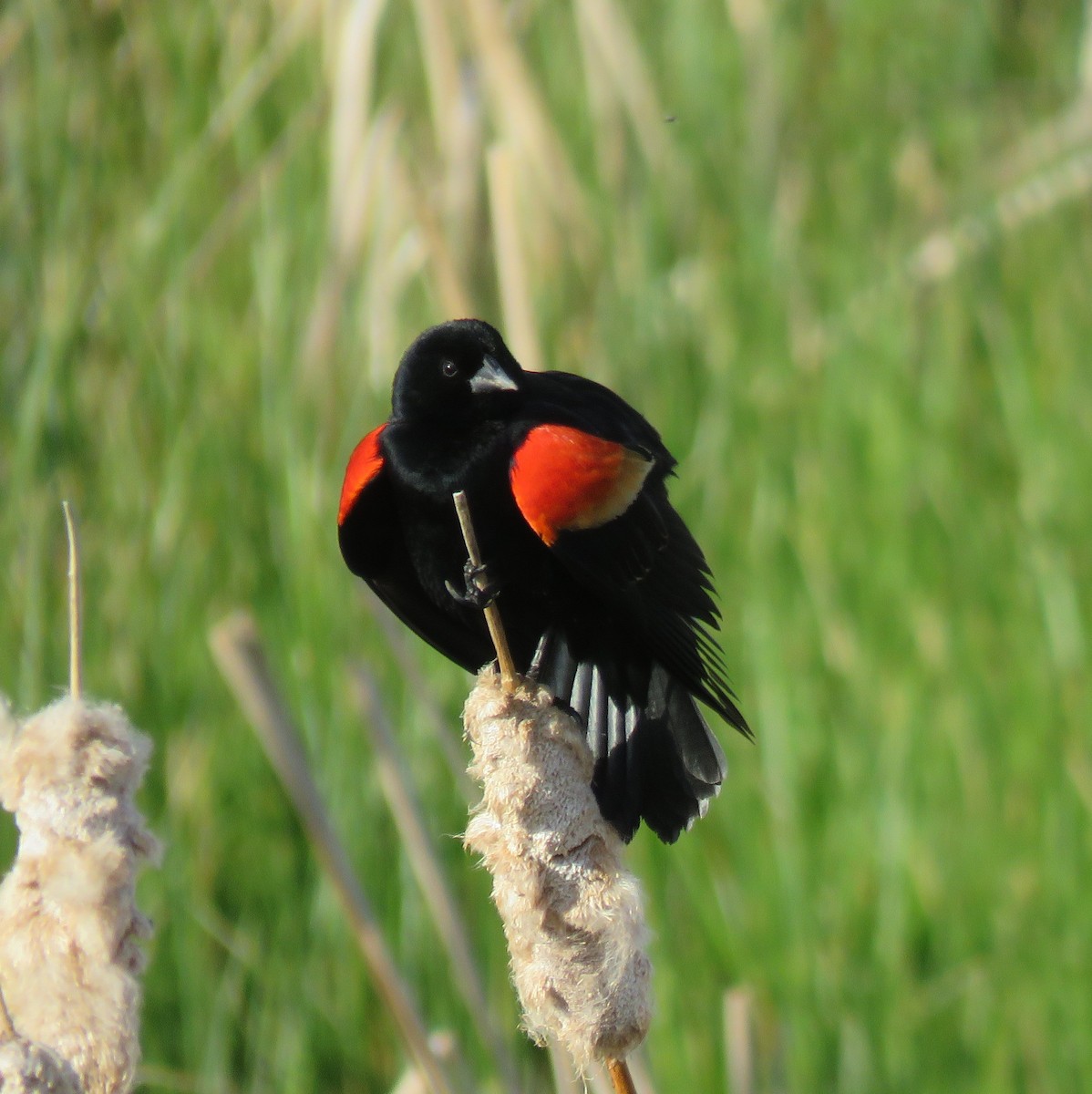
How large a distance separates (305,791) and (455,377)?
1.55ft

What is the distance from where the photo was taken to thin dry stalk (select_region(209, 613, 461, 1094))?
3.71 feet

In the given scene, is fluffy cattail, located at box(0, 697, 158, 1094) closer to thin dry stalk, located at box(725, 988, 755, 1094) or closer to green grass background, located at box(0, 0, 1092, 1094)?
thin dry stalk, located at box(725, 988, 755, 1094)

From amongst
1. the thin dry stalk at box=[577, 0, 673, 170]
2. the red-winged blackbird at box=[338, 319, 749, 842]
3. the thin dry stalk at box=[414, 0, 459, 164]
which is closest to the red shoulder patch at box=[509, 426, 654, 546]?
the red-winged blackbird at box=[338, 319, 749, 842]

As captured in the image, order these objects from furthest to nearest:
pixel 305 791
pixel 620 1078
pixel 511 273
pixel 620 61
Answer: pixel 620 61, pixel 511 273, pixel 305 791, pixel 620 1078

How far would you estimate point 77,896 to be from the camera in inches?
30.1

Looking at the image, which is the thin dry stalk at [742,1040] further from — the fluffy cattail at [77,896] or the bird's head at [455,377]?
the fluffy cattail at [77,896]

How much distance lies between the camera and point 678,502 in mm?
2459

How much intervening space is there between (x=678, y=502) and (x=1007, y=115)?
6.86 feet

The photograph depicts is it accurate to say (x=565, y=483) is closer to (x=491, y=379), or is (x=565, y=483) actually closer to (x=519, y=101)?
(x=491, y=379)

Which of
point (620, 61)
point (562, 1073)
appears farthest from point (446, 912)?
point (620, 61)

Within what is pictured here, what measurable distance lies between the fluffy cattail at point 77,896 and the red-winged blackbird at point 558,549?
1.79 ft

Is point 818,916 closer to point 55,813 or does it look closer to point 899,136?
point 55,813

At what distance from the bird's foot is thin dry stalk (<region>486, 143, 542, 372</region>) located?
1.13 feet

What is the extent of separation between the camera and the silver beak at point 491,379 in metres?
1.39
